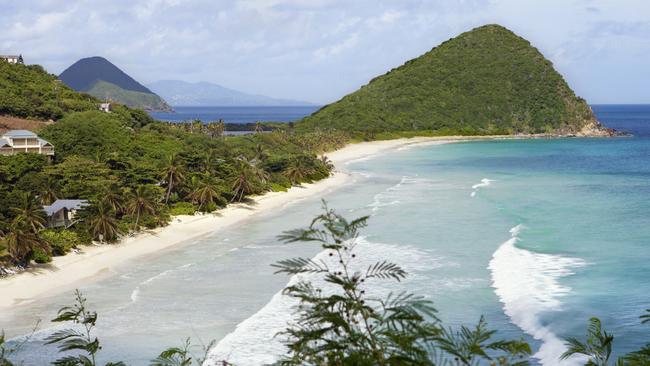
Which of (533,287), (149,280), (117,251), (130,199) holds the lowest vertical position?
(149,280)

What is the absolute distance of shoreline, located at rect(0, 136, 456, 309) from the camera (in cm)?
3884

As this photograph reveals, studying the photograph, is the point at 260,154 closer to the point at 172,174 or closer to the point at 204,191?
the point at 172,174

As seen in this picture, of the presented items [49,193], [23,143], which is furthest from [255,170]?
[49,193]

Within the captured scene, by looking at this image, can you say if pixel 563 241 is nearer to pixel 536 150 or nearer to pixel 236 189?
pixel 236 189

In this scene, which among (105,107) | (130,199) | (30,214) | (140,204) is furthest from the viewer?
(105,107)

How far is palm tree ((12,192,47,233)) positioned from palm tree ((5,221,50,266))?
3.59 feet

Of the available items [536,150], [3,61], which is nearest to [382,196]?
[3,61]

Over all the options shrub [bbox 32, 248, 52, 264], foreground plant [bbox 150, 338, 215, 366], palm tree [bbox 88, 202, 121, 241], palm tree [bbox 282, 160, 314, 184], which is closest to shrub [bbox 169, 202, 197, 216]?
palm tree [bbox 88, 202, 121, 241]

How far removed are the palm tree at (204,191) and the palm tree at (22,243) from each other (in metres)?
21.6

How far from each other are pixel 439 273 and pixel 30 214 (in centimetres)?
2355

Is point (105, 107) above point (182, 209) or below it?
above

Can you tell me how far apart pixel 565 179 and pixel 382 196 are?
97.9 ft

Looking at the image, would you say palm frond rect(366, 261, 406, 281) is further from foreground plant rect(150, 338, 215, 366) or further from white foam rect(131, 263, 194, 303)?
white foam rect(131, 263, 194, 303)

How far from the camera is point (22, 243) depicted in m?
40.9
